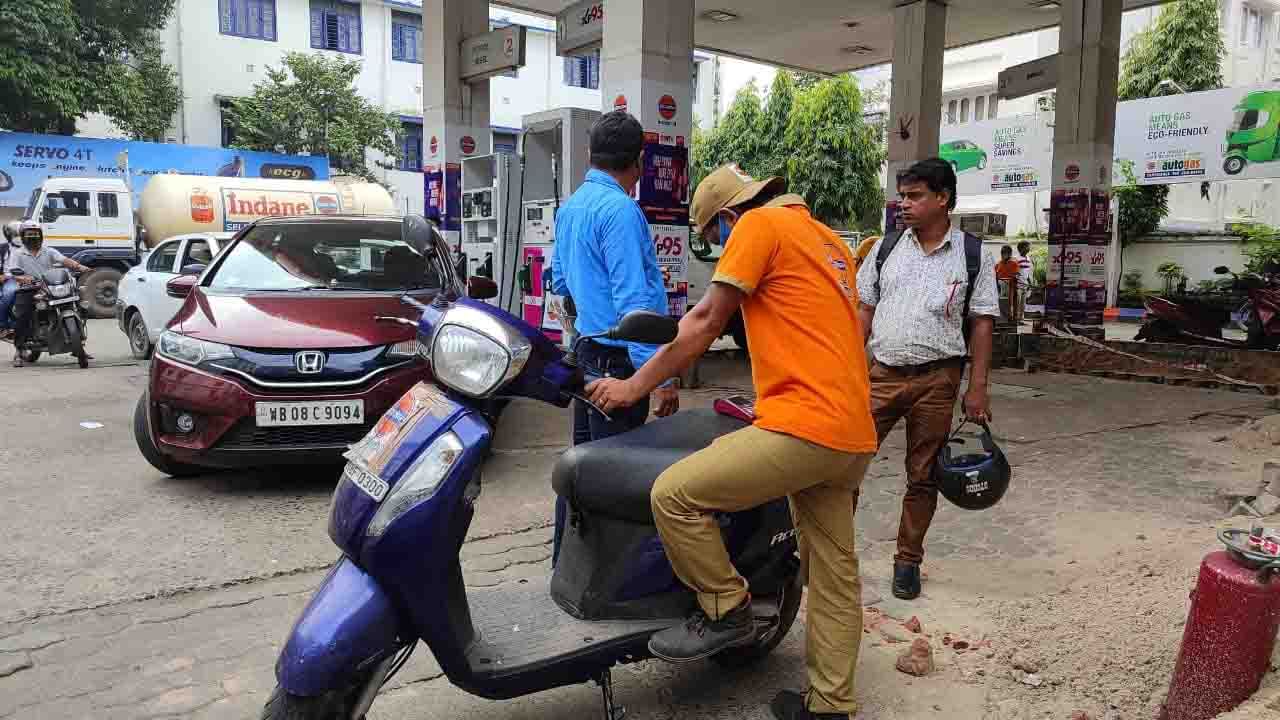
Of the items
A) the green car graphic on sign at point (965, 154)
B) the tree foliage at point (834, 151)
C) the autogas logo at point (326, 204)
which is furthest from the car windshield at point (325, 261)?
the tree foliage at point (834, 151)

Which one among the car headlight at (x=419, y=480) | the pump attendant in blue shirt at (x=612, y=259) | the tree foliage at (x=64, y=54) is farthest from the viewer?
the tree foliage at (x=64, y=54)

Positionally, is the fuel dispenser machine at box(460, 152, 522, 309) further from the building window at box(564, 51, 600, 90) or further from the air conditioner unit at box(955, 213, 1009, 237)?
the building window at box(564, 51, 600, 90)

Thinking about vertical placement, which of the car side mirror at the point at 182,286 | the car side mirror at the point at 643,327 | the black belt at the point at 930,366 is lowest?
the black belt at the point at 930,366

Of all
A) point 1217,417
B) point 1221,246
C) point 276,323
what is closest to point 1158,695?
point 276,323

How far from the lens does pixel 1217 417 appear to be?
7.87m

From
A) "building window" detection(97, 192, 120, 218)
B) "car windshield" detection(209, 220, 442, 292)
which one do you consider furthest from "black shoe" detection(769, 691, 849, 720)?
"building window" detection(97, 192, 120, 218)

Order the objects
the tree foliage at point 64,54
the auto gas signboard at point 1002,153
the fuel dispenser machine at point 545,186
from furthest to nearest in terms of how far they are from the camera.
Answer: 1. the auto gas signboard at point 1002,153
2. the tree foliage at point 64,54
3. the fuel dispenser machine at point 545,186

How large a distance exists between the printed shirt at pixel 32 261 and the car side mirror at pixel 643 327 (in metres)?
10.7

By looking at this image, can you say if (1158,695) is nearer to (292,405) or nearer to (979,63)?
(292,405)

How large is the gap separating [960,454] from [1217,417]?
5470 mm

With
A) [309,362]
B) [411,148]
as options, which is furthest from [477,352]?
[411,148]

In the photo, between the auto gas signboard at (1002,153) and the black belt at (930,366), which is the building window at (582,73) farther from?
the black belt at (930,366)

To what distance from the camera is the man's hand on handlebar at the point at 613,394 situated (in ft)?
8.20

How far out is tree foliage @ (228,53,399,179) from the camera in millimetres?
25469
